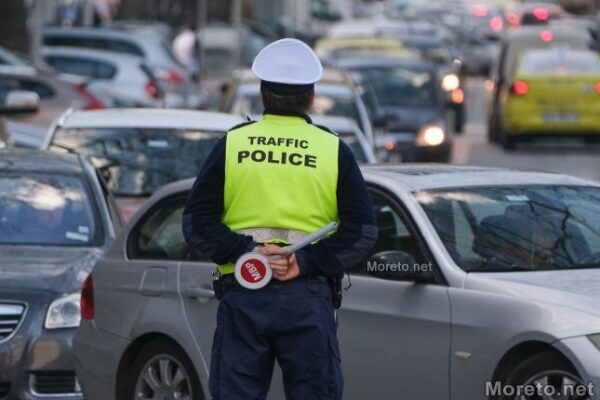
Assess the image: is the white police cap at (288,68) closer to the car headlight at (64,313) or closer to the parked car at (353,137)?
the car headlight at (64,313)

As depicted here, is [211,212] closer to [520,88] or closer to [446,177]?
[446,177]

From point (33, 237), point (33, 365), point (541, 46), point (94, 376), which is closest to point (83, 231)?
point (33, 237)

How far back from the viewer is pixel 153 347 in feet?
27.2

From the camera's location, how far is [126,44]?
31.8 meters

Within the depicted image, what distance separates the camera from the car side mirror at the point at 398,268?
741 centimetres

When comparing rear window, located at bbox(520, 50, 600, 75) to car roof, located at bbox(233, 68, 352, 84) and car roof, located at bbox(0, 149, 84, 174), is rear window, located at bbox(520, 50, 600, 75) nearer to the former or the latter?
car roof, located at bbox(233, 68, 352, 84)

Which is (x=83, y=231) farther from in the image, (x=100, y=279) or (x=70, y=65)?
(x=70, y=65)

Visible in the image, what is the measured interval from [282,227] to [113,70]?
73.7 ft

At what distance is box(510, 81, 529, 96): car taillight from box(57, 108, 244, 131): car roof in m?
14.4

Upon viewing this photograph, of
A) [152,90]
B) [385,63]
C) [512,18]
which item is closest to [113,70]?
[152,90]

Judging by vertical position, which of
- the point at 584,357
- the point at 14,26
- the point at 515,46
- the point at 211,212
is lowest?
the point at 584,357

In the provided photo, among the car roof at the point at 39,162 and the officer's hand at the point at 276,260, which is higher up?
the car roof at the point at 39,162

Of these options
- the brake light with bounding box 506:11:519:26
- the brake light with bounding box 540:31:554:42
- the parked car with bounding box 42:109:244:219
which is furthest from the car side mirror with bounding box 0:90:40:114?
the brake light with bounding box 506:11:519:26

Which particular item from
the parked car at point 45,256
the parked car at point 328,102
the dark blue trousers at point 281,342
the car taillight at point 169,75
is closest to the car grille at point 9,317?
the parked car at point 45,256
